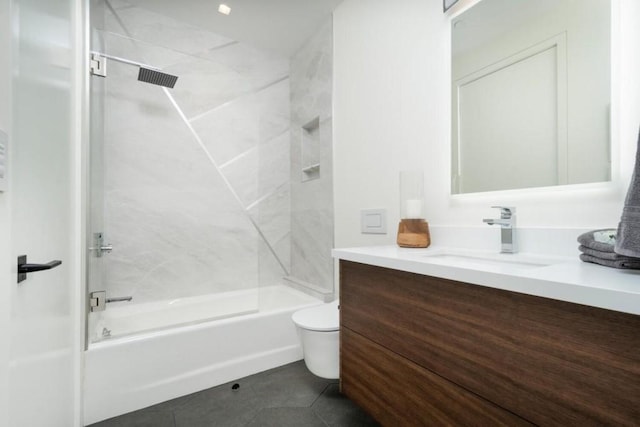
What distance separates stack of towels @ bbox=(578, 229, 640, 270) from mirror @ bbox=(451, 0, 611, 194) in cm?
26

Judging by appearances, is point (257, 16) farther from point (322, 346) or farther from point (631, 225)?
point (631, 225)

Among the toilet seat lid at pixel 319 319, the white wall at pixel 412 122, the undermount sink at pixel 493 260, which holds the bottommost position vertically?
the toilet seat lid at pixel 319 319

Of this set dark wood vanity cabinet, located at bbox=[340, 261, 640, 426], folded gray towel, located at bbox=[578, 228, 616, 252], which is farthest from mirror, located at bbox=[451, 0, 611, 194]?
dark wood vanity cabinet, located at bbox=[340, 261, 640, 426]

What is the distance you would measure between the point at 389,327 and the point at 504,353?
0.35 meters

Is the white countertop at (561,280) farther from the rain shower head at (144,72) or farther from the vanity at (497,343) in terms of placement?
the rain shower head at (144,72)

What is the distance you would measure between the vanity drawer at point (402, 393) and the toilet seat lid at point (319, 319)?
0.61ft

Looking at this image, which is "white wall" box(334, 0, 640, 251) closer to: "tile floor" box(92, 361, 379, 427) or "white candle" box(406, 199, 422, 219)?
"white candle" box(406, 199, 422, 219)

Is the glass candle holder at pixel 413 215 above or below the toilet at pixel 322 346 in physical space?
above

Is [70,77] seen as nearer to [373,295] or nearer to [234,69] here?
[234,69]

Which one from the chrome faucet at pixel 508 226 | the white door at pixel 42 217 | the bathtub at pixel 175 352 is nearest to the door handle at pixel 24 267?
the white door at pixel 42 217

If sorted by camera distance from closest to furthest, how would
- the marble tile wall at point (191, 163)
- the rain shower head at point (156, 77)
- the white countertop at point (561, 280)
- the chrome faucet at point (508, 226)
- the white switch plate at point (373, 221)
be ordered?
the white countertop at point (561, 280)
the chrome faucet at point (508, 226)
the white switch plate at point (373, 221)
the rain shower head at point (156, 77)
the marble tile wall at point (191, 163)

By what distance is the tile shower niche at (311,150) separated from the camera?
2.30 metres

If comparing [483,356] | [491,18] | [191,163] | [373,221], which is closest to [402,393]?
[483,356]

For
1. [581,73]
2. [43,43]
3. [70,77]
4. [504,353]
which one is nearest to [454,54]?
[581,73]
